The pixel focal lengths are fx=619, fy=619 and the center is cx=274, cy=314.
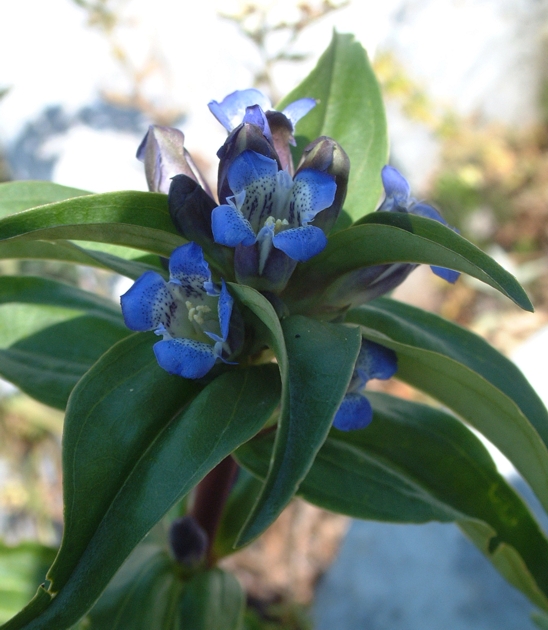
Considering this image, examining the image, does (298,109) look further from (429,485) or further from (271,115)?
(429,485)

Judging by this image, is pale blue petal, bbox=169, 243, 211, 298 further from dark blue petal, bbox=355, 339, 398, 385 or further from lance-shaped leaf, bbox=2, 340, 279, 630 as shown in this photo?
dark blue petal, bbox=355, 339, 398, 385

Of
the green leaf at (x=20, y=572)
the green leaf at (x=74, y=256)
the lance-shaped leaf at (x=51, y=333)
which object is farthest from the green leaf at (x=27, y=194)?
the green leaf at (x=20, y=572)

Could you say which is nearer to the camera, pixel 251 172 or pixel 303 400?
pixel 303 400

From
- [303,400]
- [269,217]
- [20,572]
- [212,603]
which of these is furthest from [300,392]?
[20,572]

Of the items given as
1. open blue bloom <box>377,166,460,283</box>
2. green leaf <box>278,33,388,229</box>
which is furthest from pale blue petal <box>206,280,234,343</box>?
green leaf <box>278,33,388,229</box>

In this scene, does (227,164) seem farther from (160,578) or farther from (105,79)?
(105,79)

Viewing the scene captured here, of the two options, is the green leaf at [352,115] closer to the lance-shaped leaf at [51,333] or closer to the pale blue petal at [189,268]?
the pale blue petal at [189,268]
